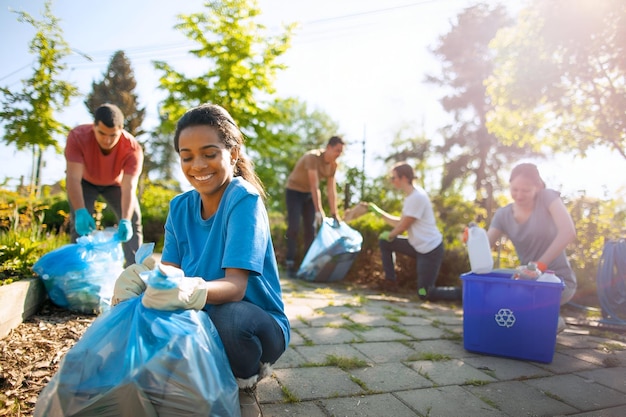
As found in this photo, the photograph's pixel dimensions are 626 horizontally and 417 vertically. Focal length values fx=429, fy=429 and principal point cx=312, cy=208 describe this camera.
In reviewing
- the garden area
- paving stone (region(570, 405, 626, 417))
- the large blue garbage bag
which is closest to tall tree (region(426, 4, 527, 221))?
the garden area

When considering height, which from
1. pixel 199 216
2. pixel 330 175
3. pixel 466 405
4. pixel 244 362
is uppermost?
pixel 330 175

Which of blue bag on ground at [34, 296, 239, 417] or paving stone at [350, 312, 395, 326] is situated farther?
paving stone at [350, 312, 395, 326]

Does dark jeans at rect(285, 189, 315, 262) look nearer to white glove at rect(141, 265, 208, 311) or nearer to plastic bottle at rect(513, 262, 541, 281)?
plastic bottle at rect(513, 262, 541, 281)

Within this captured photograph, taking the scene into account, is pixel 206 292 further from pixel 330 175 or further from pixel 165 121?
pixel 165 121

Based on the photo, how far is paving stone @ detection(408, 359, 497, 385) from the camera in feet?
7.11

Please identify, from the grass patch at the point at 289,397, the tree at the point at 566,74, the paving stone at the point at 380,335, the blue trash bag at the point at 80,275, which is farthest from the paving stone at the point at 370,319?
the tree at the point at 566,74

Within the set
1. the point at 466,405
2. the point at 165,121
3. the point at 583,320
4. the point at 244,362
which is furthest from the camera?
the point at 165,121

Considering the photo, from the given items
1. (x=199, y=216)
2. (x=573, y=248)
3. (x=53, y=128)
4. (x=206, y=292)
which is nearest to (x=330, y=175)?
(x=573, y=248)

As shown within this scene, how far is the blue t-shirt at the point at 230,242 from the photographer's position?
143 cm

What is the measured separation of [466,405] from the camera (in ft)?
6.11

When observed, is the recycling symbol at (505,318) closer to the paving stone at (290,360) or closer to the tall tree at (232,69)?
the paving stone at (290,360)

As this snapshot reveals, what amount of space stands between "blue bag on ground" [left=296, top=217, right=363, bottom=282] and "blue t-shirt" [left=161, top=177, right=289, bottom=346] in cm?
314

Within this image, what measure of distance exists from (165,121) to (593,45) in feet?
25.7

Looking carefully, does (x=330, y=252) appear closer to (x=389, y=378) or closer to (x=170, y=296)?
(x=389, y=378)
